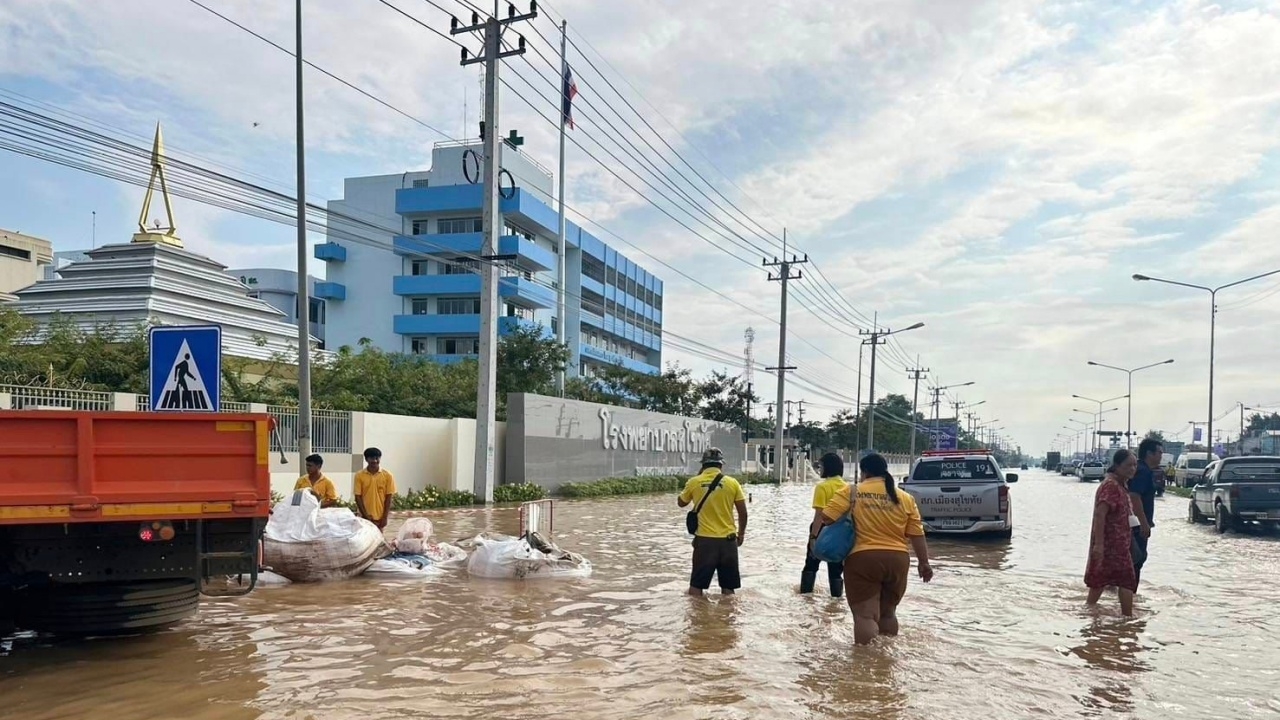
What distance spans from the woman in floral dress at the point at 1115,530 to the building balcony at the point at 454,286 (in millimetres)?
51190

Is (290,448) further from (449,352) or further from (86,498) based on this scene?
(449,352)

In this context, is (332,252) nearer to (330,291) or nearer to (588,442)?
(330,291)

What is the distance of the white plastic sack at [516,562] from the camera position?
1108cm

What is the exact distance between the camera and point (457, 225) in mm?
60969

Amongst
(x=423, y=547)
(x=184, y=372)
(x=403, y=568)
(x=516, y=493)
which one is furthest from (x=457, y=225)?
(x=184, y=372)

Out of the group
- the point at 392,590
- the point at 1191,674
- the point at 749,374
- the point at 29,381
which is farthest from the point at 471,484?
the point at 749,374

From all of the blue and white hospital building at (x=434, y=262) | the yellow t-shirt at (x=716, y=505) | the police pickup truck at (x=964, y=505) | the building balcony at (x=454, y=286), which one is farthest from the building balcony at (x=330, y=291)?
the yellow t-shirt at (x=716, y=505)

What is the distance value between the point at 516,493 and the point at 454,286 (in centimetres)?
3488

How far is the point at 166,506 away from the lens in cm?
674

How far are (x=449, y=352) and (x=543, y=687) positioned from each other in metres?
56.0

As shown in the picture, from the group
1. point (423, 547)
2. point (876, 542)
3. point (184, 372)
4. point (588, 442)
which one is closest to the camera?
point (876, 542)

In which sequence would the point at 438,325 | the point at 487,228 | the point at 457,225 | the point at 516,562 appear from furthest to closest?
the point at 457,225 < the point at 438,325 < the point at 487,228 < the point at 516,562

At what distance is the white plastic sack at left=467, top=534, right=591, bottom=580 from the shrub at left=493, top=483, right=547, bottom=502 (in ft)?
48.7

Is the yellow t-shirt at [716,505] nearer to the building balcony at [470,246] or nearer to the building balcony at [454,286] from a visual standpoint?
the building balcony at [470,246]
